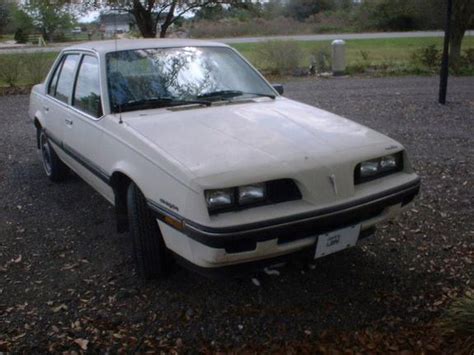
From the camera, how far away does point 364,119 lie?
8359 millimetres

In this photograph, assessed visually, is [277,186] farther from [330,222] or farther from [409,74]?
[409,74]

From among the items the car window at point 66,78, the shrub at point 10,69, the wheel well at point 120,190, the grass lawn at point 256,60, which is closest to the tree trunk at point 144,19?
the grass lawn at point 256,60

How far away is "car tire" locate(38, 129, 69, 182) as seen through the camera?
5.27m

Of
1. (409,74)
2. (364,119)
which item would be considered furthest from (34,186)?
(409,74)

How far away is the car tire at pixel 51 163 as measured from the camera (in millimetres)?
5270

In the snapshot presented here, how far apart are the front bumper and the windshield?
1.12 m

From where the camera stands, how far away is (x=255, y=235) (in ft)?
8.66

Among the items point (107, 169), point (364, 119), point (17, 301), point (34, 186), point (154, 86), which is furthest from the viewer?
point (364, 119)

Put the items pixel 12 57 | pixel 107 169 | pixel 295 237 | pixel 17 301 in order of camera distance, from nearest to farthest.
Answer: 1. pixel 295 237
2. pixel 17 301
3. pixel 107 169
4. pixel 12 57

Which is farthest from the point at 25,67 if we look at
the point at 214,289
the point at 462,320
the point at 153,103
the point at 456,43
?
the point at 462,320

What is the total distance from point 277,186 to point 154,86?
5.07ft

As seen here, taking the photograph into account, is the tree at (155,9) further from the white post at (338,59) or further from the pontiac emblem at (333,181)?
the pontiac emblem at (333,181)

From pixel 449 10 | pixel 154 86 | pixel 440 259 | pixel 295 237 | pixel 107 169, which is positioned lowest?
pixel 440 259

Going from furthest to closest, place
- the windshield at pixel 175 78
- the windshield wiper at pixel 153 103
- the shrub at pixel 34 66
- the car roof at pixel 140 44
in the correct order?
the shrub at pixel 34 66, the car roof at pixel 140 44, the windshield at pixel 175 78, the windshield wiper at pixel 153 103
